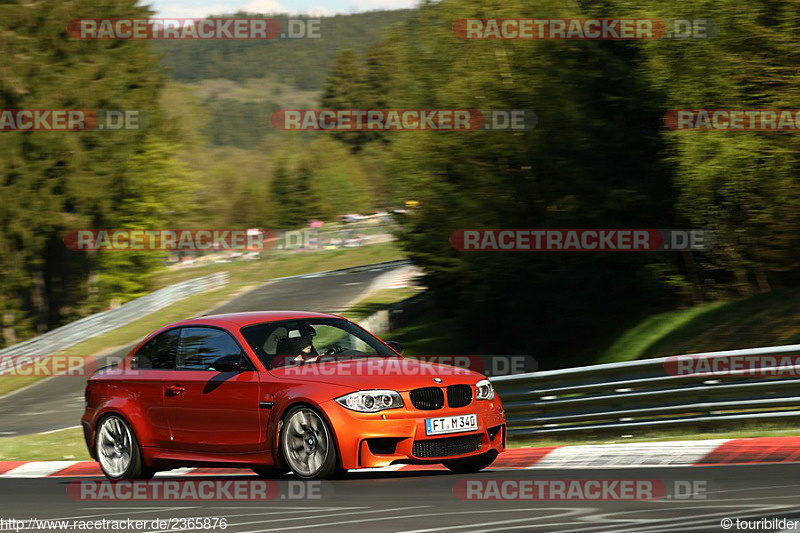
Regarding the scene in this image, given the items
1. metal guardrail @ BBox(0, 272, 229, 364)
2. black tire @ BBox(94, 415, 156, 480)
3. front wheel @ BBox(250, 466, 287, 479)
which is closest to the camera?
front wheel @ BBox(250, 466, 287, 479)

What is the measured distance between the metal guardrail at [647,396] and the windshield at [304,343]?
2735 mm

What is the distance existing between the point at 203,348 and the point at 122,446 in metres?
1.30

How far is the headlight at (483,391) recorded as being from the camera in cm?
934

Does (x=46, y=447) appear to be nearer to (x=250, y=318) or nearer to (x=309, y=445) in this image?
(x=250, y=318)

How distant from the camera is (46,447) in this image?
56.8 ft

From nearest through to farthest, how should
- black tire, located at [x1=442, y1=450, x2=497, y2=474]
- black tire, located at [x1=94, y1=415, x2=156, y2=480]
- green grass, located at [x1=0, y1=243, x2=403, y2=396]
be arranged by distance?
black tire, located at [x1=442, y1=450, x2=497, y2=474] < black tire, located at [x1=94, y1=415, x2=156, y2=480] < green grass, located at [x1=0, y1=243, x2=403, y2=396]

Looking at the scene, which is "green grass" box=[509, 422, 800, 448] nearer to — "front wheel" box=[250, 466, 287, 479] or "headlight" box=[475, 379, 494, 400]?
"headlight" box=[475, 379, 494, 400]

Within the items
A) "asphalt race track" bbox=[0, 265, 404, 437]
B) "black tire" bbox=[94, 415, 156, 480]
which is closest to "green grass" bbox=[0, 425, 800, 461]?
"asphalt race track" bbox=[0, 265, 404, 437]

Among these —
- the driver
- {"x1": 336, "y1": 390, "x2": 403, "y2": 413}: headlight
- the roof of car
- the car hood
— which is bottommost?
{"x1": 336, "y1": 390, "x2": 403, "y2": 413}: headlight

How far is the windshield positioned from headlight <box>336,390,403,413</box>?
0.92 meters

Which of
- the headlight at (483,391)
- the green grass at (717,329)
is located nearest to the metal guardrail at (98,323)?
the green grass at (717,329)

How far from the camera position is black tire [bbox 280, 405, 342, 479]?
860 centimetres

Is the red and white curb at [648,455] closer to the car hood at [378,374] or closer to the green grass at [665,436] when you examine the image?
the green grass at [665,436]

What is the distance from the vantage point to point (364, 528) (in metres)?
6.45
